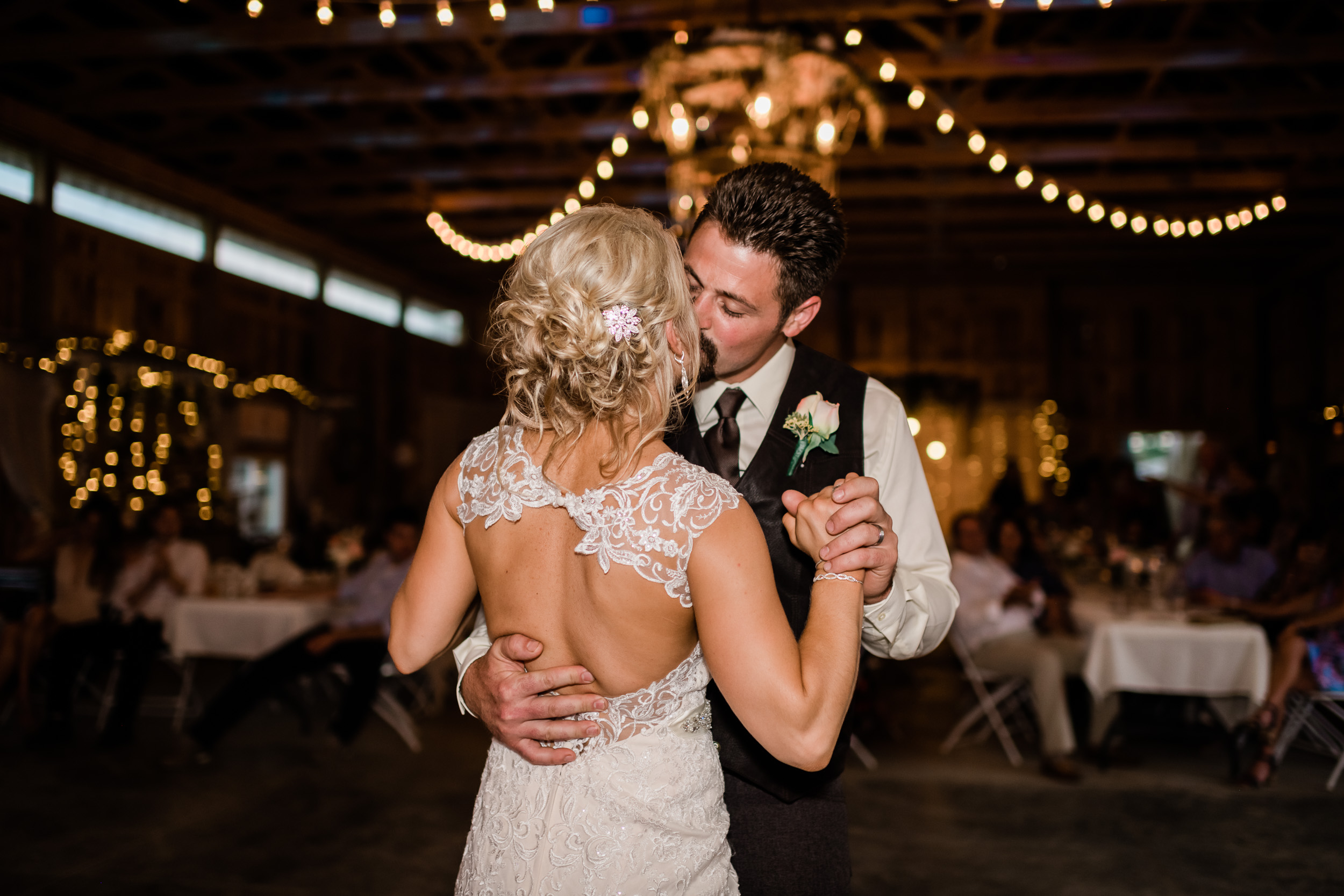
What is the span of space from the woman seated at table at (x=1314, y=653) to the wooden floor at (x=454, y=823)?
1.40 ft

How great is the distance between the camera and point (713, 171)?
4879 millimetres

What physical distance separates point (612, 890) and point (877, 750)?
4.27 meters

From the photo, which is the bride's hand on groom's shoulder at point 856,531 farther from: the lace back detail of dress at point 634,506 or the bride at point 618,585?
the lace back detail of dress at point 634,506

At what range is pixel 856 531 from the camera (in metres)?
1.21

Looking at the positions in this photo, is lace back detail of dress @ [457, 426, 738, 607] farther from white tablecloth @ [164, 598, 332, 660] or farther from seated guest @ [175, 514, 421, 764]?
white tablecloth @ [164, 598, 332, 660]

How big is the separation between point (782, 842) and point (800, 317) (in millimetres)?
864

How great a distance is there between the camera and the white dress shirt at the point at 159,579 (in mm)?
5793

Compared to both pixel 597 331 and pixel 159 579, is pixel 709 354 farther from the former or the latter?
pixel 159 579

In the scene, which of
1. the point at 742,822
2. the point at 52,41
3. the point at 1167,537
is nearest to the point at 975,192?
the point at 1167,537

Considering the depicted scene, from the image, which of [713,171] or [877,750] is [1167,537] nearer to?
[877,750]

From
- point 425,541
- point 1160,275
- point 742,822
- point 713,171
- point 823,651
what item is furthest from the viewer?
point 1160,275

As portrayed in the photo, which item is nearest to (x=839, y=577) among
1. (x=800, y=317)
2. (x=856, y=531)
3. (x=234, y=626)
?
(x=856, y=531)

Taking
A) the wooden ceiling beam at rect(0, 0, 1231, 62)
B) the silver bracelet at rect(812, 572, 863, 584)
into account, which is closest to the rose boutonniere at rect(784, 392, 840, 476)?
the silver bracelet at rect(812, 572, 863, 584)

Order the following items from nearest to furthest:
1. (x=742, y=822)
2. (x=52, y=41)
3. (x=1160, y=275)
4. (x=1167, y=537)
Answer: (x=742, y=822) → (x=52, y=41) → (x=1167, y=537) → (x=1160, y=275)
